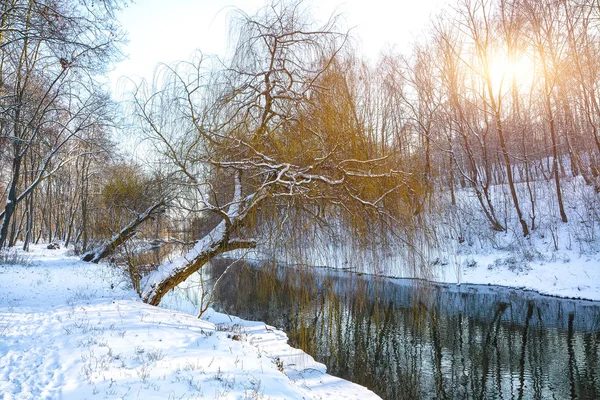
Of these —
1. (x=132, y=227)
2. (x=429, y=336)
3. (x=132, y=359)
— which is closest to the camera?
(x=132, y=359)

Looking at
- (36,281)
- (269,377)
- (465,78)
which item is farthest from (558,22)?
(36,281)

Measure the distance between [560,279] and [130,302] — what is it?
13.5m

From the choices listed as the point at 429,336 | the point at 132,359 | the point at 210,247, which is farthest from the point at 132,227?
the point at 429,336

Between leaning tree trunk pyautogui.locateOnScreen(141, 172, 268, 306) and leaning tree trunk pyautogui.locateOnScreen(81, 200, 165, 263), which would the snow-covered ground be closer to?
leaning tree trunk pyautogui.locateOnScreen(141, 172, 268, 306)

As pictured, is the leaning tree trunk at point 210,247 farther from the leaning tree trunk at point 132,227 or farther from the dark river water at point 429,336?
the leaning tree trunk at point 132,227

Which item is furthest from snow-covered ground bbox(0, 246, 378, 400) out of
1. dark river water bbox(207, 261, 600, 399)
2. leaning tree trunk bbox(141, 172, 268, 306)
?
dark river water bbox(207, 261, 600, 399)

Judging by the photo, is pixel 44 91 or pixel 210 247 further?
pixel 44 91

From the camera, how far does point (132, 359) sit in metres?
4.02

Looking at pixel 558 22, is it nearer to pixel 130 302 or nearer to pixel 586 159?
pixel 586 159

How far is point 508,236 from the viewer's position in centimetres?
1680

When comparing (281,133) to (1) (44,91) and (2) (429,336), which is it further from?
(1) (44,91)

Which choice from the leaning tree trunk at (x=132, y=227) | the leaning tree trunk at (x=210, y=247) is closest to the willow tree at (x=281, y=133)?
the leaning tree trunk at (x=210, y=247)

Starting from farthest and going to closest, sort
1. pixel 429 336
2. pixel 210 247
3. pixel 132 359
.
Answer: pixel 429 336
pixel 210 247
pixel 132 359

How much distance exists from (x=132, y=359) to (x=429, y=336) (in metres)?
6.83
